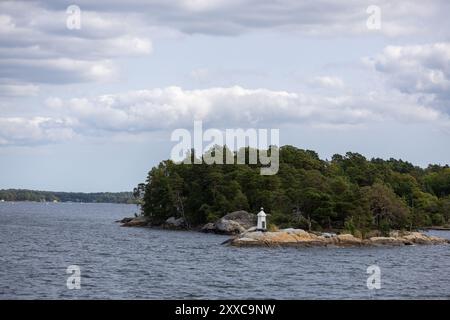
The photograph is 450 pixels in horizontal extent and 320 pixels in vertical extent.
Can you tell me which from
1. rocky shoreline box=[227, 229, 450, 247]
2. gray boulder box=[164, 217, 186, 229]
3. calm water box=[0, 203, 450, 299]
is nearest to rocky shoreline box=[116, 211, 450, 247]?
rocky shoreline box=[227, 229, 450, 247]

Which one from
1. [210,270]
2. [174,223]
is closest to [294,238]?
[210,270]

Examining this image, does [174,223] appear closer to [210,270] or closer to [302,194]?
[302,194]

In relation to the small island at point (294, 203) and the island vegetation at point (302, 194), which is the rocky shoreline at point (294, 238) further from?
the island vegetation at point (302, 194)

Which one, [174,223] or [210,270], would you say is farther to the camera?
[174,223]

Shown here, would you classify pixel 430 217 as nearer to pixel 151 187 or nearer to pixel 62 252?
pixel 151 187

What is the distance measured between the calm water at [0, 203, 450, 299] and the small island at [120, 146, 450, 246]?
4.15m

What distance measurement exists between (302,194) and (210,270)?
121ft

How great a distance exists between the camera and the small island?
8762 cm

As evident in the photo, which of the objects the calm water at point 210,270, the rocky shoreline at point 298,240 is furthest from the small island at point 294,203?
the calm water at point 210,270

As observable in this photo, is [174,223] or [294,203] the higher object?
[294,203]

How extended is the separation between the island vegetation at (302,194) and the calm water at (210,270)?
9050 mm

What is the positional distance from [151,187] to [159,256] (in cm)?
6609

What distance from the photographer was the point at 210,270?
58125mm
